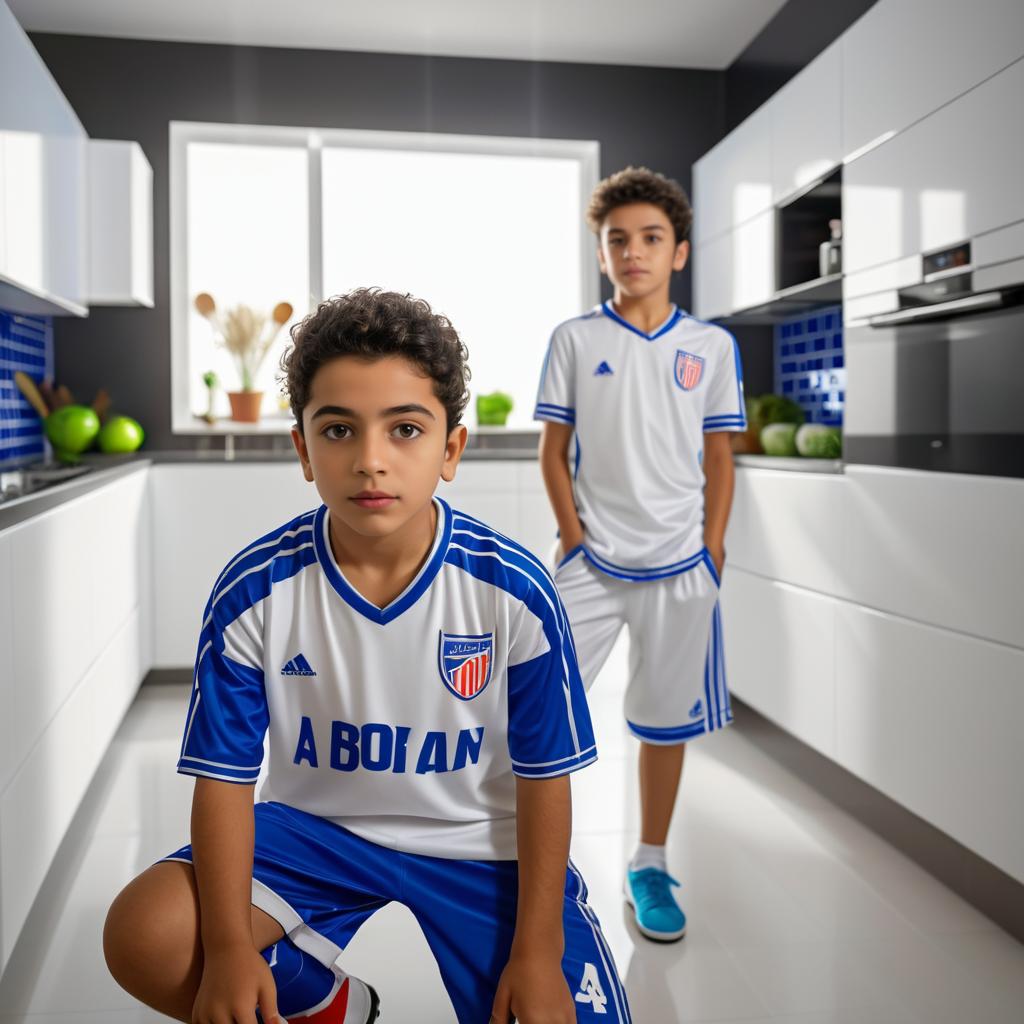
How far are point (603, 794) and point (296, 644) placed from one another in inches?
67.0

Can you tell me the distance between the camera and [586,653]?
2057 mm

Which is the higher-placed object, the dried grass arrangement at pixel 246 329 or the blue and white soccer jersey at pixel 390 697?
the dried grass arrangement at pixel 246 329

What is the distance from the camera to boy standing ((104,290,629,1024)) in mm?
1092

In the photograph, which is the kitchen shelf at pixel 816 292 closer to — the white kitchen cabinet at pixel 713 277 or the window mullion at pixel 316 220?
the white kitchen cabinet at pixel 713 277

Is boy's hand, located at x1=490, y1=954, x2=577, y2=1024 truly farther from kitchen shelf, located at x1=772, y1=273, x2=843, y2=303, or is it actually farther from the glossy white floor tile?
kitchen shelf, located at x1=772, y1=273, x2=843, y2=303

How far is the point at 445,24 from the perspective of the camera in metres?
3.97

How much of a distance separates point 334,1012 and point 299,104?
3.75m

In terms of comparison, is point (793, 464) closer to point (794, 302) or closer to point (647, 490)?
point (794, 302)

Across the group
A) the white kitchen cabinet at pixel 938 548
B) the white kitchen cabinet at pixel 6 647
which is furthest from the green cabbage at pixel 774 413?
the white kitchen cabinet at pixel 6 647

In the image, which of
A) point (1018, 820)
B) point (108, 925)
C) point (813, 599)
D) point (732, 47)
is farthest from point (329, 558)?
point (732, 47)

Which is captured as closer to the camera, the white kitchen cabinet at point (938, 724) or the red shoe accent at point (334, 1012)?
the red shoe accent at point (334, 1012)

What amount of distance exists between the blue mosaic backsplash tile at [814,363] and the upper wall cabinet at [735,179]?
1.46 ft

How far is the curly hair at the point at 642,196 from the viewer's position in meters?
2.05

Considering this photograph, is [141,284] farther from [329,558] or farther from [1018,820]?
[1018,820]
